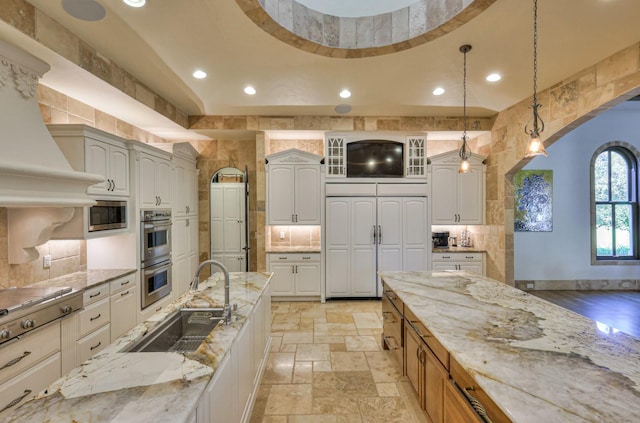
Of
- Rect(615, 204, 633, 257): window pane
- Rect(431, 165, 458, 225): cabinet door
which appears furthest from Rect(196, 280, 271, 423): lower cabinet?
→ Rect(615, 204, 633, 257): window pane

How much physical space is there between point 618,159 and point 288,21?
A: 21.8ft

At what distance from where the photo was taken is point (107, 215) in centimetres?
305

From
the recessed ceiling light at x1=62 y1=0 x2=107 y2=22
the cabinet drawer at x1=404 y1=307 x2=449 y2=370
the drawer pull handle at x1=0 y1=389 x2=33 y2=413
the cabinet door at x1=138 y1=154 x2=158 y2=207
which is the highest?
the recessed ceiling light at x1=62 y1=0 x2=107 y2=22

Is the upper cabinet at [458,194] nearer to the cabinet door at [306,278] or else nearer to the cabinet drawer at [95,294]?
the cabinet door at [306,278]

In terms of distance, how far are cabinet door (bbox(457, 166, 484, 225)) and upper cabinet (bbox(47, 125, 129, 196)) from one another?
505 cm

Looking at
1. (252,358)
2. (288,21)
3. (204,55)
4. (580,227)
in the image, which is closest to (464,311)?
(252,358)

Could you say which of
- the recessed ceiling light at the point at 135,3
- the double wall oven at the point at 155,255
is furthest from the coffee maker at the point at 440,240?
the recessed ceiling light at the point at 135,3

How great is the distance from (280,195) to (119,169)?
2285mm

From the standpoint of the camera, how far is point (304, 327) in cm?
378

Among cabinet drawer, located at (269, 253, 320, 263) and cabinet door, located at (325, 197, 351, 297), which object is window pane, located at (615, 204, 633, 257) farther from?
cabinet drawer, located at (269, 253, 320, 263)

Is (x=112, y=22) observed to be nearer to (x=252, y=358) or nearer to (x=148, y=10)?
(x=148, y=10)

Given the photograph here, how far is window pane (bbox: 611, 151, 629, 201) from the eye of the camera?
17.9ft

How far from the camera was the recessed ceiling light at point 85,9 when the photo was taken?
2.27 m

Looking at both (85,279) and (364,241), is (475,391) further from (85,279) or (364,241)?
(364,241)
